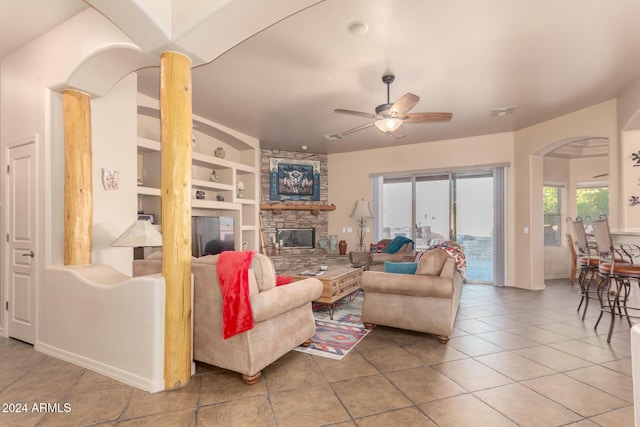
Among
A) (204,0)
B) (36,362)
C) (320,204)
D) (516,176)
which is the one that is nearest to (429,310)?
(204,0)

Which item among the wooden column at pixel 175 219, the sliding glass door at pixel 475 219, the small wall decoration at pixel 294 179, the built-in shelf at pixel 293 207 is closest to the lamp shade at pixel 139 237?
the wooden column at pixel 175 219

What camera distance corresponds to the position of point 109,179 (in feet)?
11.1

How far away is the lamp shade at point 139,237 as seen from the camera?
2.96m

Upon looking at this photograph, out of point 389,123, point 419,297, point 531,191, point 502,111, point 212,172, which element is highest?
point 502,111

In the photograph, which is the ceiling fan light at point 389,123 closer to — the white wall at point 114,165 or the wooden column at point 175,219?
the wooden column at point 175,219

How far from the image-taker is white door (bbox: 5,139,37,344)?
3164mm

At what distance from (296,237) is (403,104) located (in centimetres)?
471

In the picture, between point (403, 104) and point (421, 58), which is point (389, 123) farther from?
point (421, 58)

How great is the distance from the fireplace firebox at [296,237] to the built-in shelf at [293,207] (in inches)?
18.2

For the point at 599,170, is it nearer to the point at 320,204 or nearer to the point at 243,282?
the point at 320,204

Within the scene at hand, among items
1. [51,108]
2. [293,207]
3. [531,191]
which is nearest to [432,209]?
[531,191]

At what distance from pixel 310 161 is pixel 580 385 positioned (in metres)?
6.20

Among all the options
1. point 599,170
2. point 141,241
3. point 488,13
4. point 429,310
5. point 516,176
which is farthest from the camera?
point 599,170

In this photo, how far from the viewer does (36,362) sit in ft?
9.23
